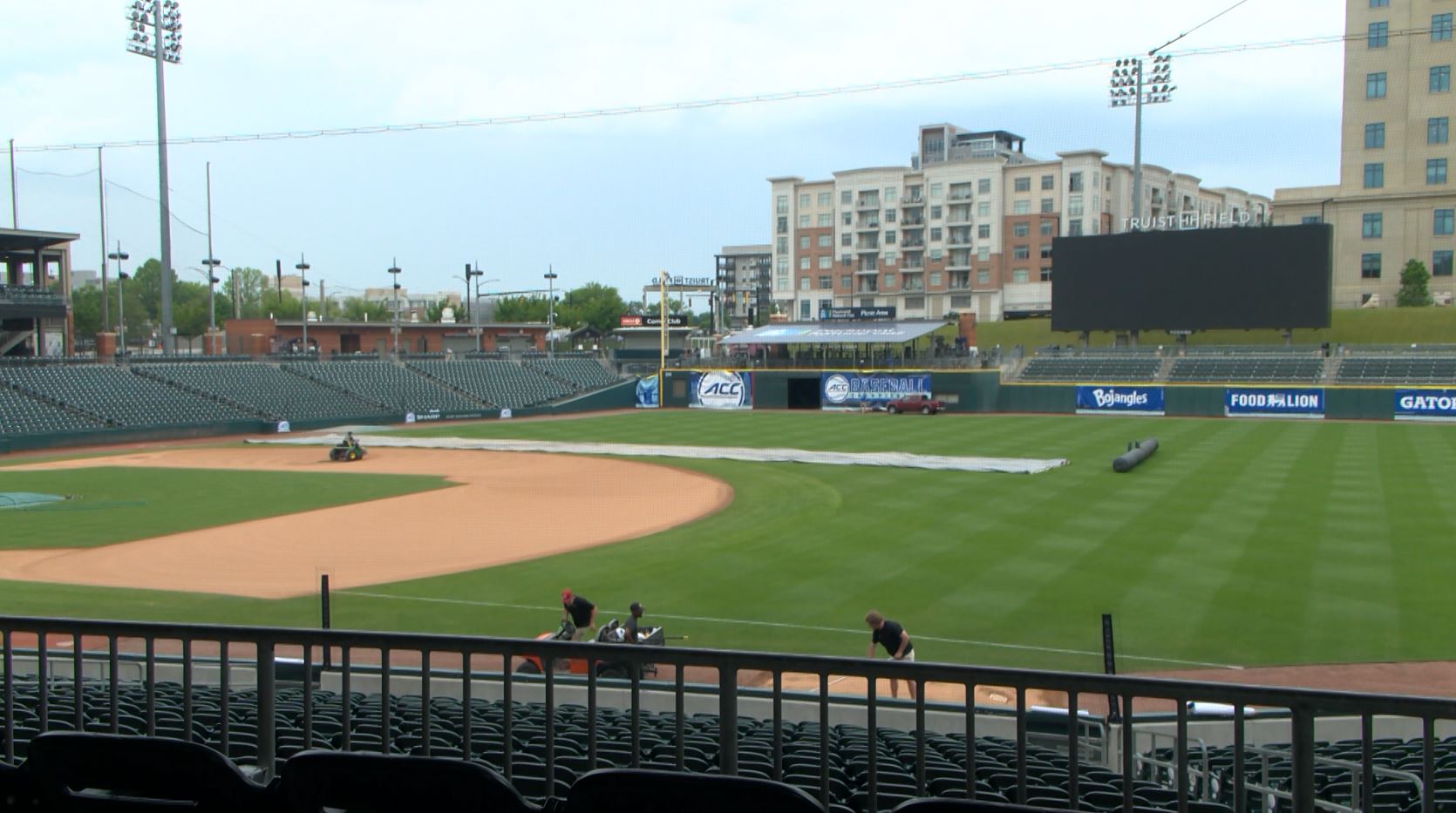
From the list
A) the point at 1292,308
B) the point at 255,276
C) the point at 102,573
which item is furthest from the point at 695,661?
the point at 255,276

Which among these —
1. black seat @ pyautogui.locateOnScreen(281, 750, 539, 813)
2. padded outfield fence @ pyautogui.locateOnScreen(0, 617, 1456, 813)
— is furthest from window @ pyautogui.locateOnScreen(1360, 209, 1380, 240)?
black seat @ pyautogui.locateOnScreen(281, 750, 539, 813)

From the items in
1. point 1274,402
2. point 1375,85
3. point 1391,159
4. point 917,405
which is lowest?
point 917,405

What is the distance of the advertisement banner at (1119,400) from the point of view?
5788cm

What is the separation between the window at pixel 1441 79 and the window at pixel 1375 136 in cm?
321

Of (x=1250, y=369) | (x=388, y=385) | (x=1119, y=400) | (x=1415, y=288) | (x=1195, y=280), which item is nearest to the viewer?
(x=1195, y=280)

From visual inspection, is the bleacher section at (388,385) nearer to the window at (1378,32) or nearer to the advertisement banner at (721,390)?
the advertisement banner at (721,390)

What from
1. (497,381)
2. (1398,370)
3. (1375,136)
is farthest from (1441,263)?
(497,381)

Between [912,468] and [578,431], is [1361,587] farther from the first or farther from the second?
[578,431]

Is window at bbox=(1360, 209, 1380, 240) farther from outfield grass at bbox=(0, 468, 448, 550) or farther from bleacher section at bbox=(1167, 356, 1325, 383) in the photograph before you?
outfield grass at bbox=(0, 468, 448, 550)

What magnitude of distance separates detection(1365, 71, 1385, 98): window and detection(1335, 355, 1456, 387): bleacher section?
20.1 metres

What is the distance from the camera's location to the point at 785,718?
411 inches

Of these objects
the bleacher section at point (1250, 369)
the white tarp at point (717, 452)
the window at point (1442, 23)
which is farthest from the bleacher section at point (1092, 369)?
the white tarp at point (717, 452)

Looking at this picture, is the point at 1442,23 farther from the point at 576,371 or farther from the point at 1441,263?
the point at 576,371

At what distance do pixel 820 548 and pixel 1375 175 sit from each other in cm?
6060
